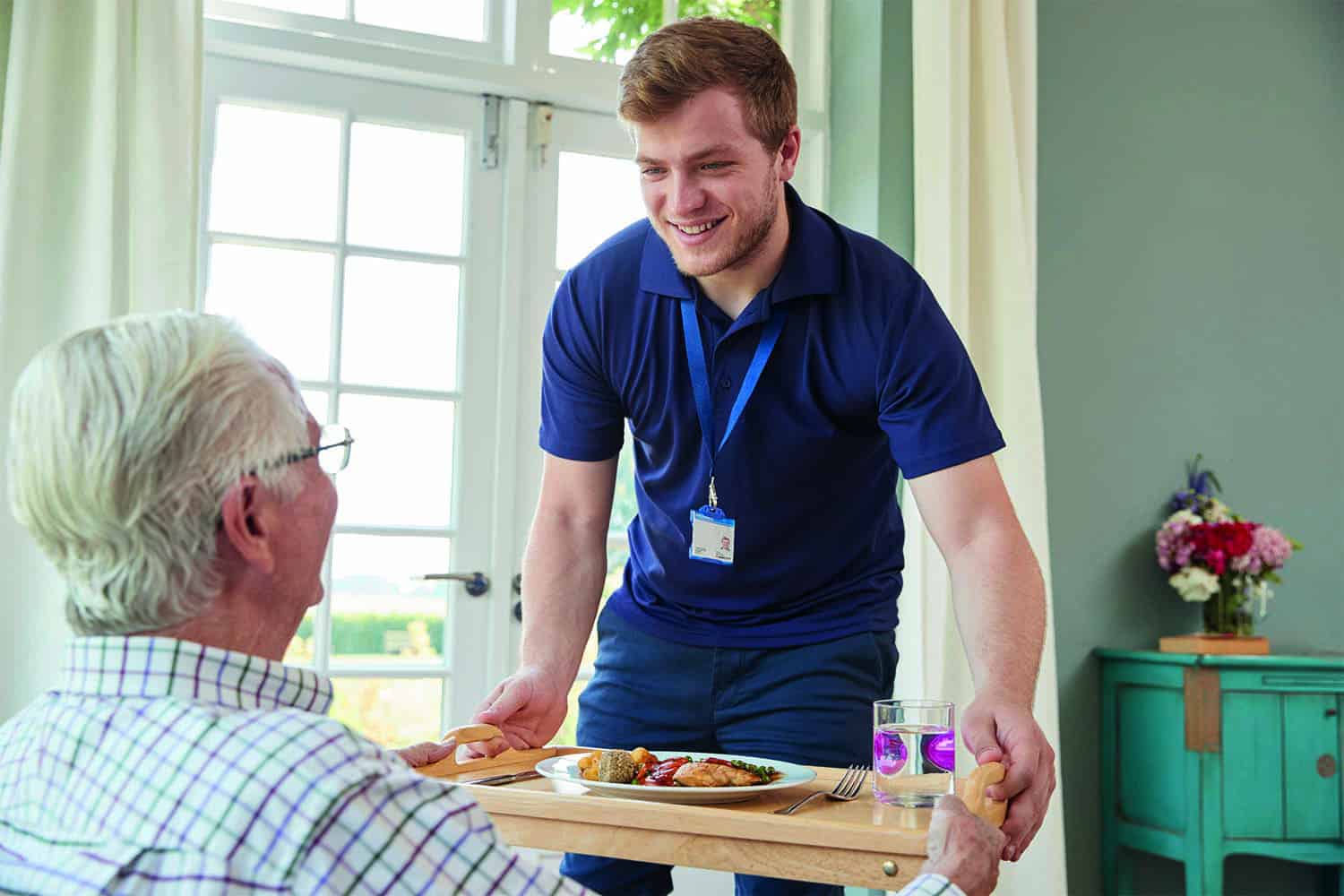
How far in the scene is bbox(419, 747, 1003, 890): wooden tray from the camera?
3.97 feet

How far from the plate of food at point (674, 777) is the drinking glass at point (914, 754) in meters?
0.09

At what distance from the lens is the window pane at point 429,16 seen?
10.8 feet

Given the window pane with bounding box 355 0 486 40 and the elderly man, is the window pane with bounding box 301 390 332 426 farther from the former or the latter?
the elderly man

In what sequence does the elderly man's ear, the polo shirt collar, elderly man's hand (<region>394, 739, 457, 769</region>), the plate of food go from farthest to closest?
the polo shirt collar < elderly man's hand (<region>394, 739, 457, 769</region>) < the plate of food < the elderly man's ear

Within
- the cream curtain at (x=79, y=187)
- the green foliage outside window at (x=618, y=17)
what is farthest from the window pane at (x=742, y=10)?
the cream curtain at (x=79, y=187)

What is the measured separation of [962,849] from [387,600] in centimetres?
225

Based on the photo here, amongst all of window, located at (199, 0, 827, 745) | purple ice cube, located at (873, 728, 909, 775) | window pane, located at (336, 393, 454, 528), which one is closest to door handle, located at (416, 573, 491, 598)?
window, located at (199, 0, 827, 745)

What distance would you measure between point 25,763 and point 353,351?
2.36m

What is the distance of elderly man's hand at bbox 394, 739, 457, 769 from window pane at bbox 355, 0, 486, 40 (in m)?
2.26

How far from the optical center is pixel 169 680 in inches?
36.3

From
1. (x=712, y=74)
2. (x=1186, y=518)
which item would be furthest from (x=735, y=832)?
(x=1186, y=518)

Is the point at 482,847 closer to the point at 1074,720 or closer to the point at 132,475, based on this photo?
the point at 132,475

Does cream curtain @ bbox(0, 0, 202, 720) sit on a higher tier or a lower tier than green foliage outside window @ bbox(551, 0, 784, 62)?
lower

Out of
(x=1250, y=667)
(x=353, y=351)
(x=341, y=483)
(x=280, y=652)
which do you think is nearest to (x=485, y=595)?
(x=341, y=483)
